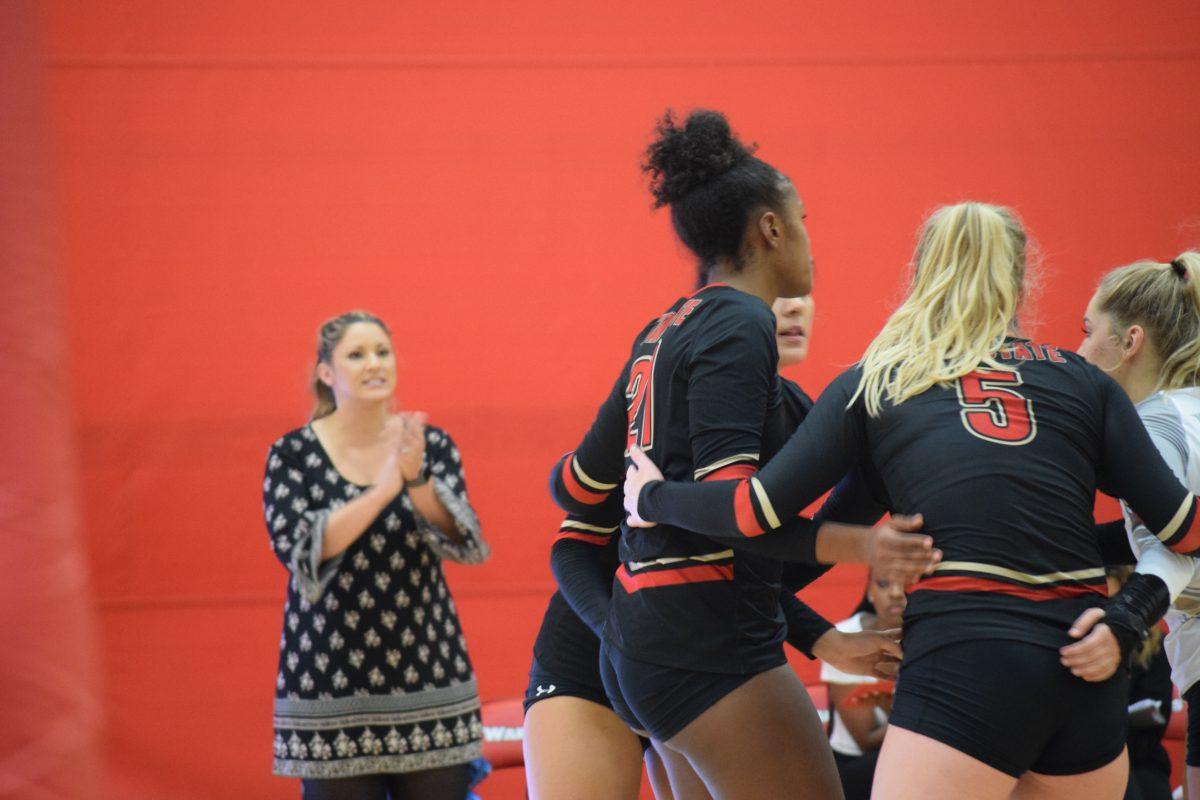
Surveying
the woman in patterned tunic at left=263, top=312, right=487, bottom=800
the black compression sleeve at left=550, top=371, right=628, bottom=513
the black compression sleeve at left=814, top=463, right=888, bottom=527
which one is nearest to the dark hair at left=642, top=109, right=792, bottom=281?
the black compression sleeve at left=550, top=371, right=628, bottom=513

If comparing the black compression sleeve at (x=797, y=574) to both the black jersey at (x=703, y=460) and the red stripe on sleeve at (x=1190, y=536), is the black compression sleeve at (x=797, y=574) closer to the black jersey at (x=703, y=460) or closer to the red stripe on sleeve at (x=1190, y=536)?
the black jersey at (x=703, y=460)

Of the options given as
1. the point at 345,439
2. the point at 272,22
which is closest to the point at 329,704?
the point at 345,439

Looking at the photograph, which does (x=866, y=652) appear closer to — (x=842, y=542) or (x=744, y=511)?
(x=842, y=542)

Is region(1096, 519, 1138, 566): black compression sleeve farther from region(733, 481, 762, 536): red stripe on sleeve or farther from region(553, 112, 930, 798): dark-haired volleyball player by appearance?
region(733, 481, 762, 536): red stripe on sleeve

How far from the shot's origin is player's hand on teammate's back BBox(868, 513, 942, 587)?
4.95 feet

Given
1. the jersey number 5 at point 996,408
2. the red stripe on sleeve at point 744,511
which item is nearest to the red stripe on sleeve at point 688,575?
the red stripe on sleeve at point 744,511

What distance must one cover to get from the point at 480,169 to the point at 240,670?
1.70 meters

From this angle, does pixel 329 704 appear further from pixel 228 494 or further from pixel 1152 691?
pixel 1152 691

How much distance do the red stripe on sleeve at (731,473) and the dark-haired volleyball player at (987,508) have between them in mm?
12

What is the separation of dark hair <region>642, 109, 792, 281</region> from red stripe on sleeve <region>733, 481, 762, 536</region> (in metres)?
0.39

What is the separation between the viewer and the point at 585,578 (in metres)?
1.96

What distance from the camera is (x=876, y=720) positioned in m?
3.10

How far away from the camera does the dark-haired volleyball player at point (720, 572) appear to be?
5.24ft

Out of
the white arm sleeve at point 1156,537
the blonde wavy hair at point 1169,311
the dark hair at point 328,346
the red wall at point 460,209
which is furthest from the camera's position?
the red wall at point 460,209
